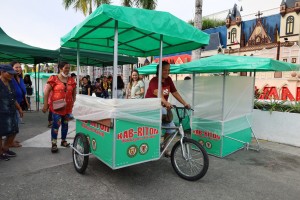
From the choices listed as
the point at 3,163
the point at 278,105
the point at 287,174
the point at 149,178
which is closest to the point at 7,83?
the point at 3,163

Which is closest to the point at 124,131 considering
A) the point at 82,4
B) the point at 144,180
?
the point at 144,180

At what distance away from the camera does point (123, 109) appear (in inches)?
122

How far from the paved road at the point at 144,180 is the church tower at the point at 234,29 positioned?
16894mm

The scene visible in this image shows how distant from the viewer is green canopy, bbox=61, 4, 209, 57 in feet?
9.53

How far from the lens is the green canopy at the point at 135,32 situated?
2904 millimetres

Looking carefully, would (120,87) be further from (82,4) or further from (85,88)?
(82,4)

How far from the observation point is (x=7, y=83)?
4.16 metres

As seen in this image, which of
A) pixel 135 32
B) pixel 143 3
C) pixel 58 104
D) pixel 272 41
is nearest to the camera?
pixel 135 32

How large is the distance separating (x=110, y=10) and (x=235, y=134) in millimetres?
3861

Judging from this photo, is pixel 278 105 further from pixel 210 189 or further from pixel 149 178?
pixel 149 178

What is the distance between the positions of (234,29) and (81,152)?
19753 mm

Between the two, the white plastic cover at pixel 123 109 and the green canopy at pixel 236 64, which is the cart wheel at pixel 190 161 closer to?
the white plastic cover at pixel 123 109

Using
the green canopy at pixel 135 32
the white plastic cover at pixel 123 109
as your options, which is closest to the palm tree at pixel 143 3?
the green canopy at pixel 135 32

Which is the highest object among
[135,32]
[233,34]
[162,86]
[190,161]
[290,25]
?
[233,34]
